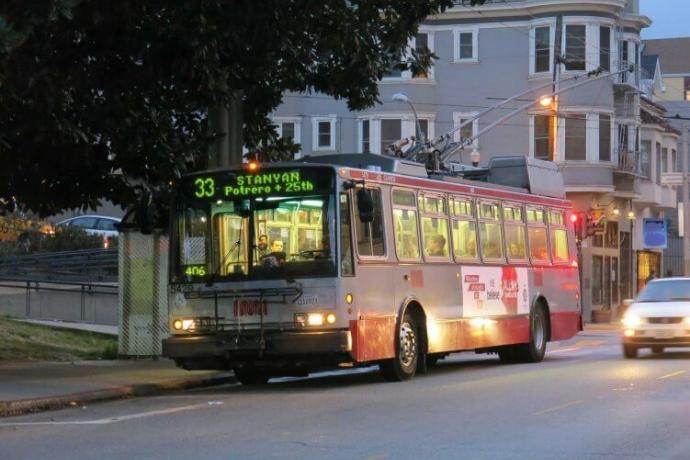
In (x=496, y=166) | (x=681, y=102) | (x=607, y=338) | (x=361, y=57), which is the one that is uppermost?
(x=681, y=102)

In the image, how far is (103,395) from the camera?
1656 cm

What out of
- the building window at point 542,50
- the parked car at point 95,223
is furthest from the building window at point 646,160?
the parked car at point 95,223

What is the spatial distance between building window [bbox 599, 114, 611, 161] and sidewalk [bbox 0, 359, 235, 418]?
28982 mm

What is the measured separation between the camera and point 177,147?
20734 millimetres

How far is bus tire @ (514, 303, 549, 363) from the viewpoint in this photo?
23.4 meters

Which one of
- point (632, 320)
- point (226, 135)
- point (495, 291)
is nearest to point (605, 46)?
point (632, 320)

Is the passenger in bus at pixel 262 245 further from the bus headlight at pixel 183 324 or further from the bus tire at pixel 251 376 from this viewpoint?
the bus tire at pixel 251 376

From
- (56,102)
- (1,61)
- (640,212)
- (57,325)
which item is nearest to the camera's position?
(1,61)

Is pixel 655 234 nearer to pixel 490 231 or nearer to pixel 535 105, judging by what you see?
pixel 535 105

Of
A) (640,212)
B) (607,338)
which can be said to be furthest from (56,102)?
(640,212)

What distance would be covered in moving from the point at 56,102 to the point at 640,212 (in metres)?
41.9

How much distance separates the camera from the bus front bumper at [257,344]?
54.6 feet

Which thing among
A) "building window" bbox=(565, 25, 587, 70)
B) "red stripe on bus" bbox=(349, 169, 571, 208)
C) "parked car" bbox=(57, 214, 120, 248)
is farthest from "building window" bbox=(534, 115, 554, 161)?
"red stripe on bus" bbox=(349, 169, 571, 208)

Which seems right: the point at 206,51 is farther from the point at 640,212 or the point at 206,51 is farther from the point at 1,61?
the point at 640,212
